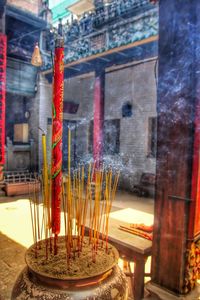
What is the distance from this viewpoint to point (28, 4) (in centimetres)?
1098

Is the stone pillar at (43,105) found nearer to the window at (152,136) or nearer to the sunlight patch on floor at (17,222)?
the sunlight patch on floor at (17,222)

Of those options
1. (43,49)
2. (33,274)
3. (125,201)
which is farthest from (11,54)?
(33,274)

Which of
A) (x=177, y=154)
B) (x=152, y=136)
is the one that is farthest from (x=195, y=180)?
(x=152, y=136)

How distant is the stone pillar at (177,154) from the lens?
2402 mm

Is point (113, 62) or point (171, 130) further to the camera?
point (113, 62)

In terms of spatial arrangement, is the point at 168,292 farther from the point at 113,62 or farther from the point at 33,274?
the point at 113,62

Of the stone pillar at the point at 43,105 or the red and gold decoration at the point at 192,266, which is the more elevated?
the stone pillar at the point at 43,105

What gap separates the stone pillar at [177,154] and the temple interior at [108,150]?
0.01m

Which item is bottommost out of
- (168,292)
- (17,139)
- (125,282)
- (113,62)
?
(168,292)

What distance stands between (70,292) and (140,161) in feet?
26.3

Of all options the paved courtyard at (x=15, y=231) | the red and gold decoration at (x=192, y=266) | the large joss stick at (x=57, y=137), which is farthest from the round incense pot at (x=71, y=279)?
the paved courtyard at (x=15, y=231)

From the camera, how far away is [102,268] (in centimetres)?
164

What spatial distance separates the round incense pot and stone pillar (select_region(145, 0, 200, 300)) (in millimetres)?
960

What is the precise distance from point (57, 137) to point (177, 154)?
132cm
